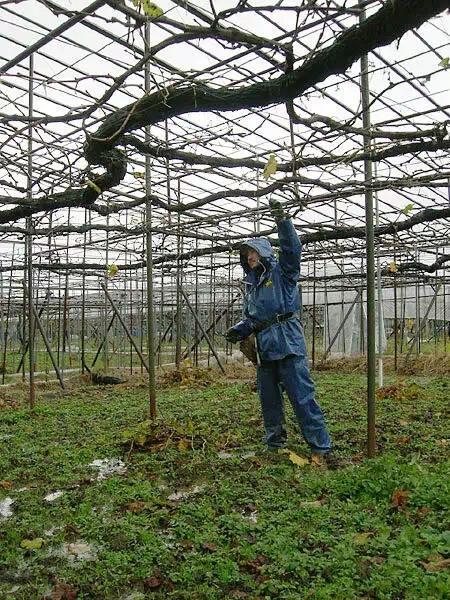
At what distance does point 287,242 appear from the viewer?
5.10 meters

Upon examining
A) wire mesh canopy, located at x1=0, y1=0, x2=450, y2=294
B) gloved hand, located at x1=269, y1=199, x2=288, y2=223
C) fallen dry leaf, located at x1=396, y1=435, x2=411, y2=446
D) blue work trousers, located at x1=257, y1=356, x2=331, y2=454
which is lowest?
fallen dry leaf, located at x1=396, y1=435, x2=411, y2=446

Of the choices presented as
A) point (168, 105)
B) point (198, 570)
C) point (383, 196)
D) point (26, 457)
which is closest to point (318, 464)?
point (198, 570)

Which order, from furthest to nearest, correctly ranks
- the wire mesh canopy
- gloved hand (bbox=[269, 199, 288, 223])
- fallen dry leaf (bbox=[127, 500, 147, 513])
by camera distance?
1. gloved hand (bbox=[269, 199, 288, 223])
2. fallen dry leaf (bbox=[127, 500, 147, 513])
3. the wire mesh canopy

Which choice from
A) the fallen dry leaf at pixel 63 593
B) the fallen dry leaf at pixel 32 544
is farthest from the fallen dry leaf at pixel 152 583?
the fallen dry leaf at pixel 32 544

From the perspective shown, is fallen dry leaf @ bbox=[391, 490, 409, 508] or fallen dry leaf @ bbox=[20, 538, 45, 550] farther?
fallen dry leaf @ bbox=[391, 490, 409, 508]

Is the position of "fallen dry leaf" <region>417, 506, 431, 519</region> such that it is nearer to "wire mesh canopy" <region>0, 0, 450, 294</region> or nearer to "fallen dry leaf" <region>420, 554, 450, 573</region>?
"fallen dry leaf" <region>420, 554, 450, 573</region>

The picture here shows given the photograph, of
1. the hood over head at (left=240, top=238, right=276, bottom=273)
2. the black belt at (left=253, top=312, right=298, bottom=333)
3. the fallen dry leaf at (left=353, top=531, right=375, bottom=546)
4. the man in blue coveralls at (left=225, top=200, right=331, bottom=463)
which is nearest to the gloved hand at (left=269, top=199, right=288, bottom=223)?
the man in blue coveralls at (left=225, top=200, right=331, bottom=463)

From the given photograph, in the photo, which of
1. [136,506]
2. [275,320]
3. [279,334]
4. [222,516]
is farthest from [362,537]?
[275,320]

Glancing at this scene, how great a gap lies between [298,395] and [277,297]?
2.97 feet

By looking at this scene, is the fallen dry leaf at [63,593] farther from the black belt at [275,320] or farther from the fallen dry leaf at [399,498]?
the black belt at [275,320]

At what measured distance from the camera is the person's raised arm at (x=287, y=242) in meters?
4.92

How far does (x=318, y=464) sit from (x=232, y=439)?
1.29 metres

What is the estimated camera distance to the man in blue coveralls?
5082 mm

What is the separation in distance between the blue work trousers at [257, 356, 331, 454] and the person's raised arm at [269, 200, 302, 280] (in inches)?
32.1
